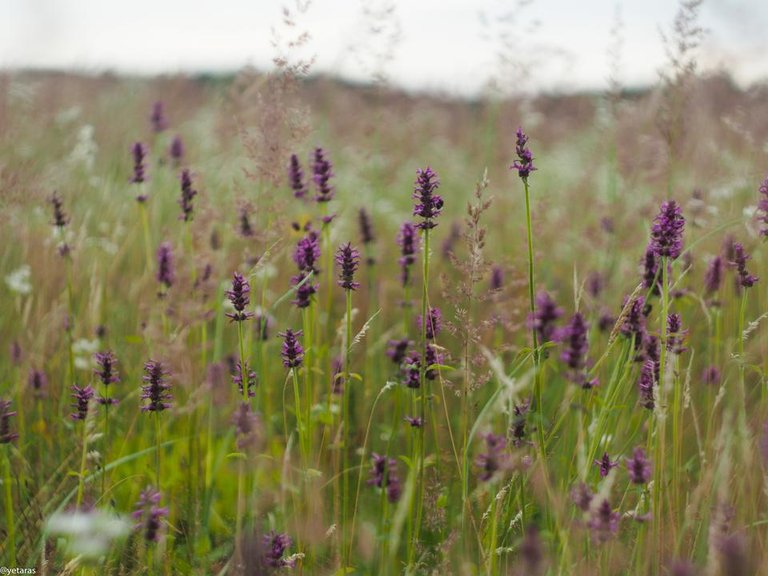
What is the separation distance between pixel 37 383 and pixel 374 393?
1343mm

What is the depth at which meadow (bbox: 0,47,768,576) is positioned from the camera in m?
1.71

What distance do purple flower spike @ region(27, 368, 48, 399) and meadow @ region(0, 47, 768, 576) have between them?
0.02 meters

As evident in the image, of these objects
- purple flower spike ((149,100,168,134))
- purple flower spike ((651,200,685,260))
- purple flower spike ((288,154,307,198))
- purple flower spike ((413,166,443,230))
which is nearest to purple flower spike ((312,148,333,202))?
purple flower spike ((288,154,307,198))

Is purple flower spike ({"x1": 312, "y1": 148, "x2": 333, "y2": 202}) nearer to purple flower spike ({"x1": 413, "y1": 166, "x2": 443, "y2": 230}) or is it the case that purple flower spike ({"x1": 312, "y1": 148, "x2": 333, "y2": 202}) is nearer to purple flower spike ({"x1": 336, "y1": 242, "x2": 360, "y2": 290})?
purple flower spike ({"x1": 336, "y1": 242, "x2": 360, "y2": 290})

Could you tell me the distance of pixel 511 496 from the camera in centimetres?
189

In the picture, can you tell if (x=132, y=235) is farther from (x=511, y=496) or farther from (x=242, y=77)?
(x=511, y=496)

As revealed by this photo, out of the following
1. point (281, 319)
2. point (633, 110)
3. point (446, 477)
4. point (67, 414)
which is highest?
point (633, 110)

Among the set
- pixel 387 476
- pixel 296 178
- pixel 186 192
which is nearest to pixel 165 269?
pixel 186 192

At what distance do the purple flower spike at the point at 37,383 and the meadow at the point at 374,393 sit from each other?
2 centimetres

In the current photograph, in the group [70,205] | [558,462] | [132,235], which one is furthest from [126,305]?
[558,462]

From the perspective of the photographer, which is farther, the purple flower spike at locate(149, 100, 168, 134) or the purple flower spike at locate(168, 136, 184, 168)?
the purple flower spike at locate(149, 100, 168, 134)

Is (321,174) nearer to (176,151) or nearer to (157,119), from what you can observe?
(176,151)

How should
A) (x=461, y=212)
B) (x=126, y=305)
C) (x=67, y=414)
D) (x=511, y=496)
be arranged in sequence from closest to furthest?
(x=511, y=496)
(x=67, y=414)
(x=126, y=305)
(x=461, y=212)

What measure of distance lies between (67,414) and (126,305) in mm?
1121
